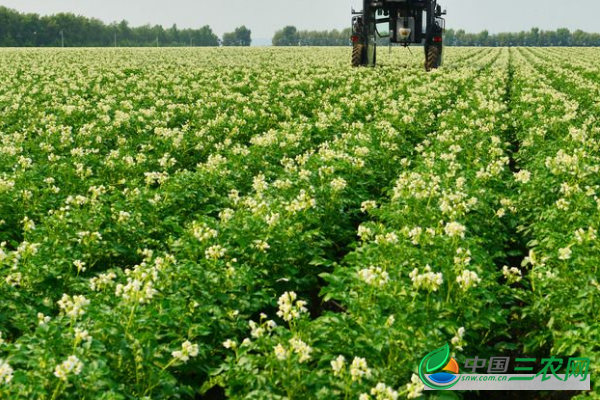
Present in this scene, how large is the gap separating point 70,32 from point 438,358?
13378cm

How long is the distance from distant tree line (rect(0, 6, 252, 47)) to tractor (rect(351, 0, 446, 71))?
266 feet

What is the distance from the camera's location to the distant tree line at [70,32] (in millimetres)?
110812

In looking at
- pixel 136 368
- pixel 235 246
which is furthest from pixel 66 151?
pixel 136 368

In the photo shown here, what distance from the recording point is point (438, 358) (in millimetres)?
4645

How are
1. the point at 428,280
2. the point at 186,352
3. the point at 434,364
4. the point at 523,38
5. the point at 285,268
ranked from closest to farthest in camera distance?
1. the point at 186,352
2. the point at 434,364
3. the point at 428,280
4. the point at 285,268
5. the point at 523,38

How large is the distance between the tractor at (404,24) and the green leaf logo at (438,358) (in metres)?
25.6

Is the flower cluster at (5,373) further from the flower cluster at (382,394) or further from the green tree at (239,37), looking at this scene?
the green tree at (239,37)

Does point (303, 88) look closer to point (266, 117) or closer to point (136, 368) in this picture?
point (266, 117)

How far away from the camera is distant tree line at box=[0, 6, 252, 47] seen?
111 m

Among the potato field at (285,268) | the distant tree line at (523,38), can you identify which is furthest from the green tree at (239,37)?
the potato field at (285,268)

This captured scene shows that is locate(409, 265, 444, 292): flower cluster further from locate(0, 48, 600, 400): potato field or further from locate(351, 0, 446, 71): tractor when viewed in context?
locate(351, 0, 446, 71): tractor

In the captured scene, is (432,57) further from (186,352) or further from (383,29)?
(186,352)

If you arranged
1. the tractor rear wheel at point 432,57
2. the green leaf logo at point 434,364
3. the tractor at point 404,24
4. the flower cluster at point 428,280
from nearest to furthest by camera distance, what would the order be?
1. the green leaf logo at point 434,364
2. the flower cluster at point 428,280
3. the tractor at point 404,24
4. the tractor rear wheel at point 432,57

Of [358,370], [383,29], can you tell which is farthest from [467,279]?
[383,29]
